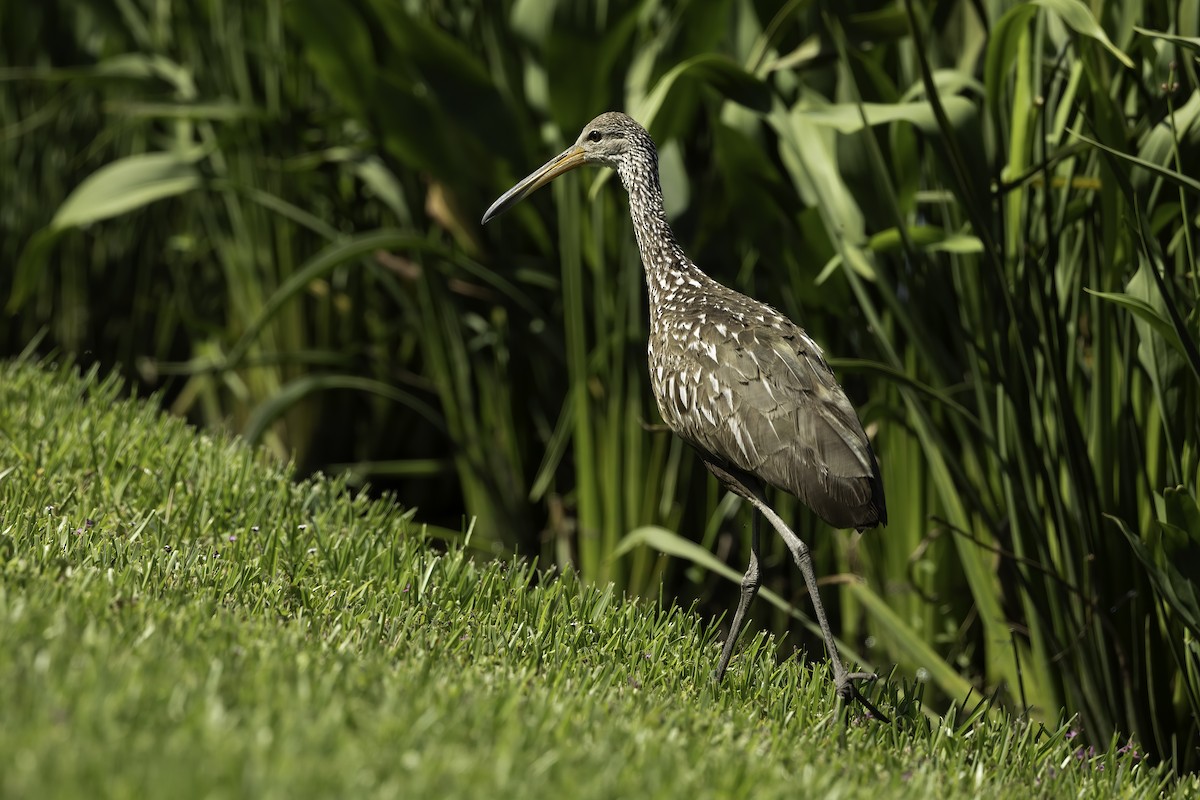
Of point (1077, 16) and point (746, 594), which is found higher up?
point (1077, 16)

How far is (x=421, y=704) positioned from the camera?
2.57 metres

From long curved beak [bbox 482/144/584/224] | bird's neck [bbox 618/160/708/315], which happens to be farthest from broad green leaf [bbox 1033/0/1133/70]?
long curved beak [bbox 482/144/584/224]

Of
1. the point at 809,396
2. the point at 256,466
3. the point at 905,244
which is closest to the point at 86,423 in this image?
the point at 256,466

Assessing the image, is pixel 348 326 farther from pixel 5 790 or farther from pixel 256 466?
pixel 5 790

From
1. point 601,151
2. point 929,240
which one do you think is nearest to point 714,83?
point 601,151

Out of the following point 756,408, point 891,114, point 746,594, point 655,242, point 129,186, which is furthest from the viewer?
point 129,186

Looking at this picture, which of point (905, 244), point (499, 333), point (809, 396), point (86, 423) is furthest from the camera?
point (499, 333)

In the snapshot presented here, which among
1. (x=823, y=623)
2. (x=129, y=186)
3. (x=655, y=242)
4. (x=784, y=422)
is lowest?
(x=823, y=623)

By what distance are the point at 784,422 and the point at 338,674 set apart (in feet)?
5.25

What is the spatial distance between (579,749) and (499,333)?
353 centimetres

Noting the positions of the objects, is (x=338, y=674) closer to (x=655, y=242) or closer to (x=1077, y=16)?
(x=655, y=242)

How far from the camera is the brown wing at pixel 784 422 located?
3.64 meters

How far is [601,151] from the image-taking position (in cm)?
471

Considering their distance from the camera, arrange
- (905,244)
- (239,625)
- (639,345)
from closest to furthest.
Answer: (239,625)
(905,244)
(639,345)
